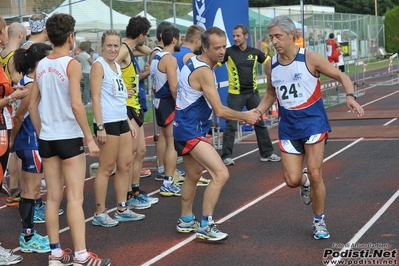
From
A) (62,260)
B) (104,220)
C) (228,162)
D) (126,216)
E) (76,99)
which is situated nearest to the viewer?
(76,99)

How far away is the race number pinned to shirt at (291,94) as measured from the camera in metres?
7.15

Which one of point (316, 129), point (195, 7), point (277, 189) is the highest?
point (195, 7)

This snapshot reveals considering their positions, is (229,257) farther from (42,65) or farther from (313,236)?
(42,65)

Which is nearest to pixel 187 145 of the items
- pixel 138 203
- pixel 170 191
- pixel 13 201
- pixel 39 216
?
pixel 138 203

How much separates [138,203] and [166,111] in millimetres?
1562

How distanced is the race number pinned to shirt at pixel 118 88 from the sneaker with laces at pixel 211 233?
1.71 metres

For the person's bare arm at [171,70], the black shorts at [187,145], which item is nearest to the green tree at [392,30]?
the person's bare arm at [171,70]

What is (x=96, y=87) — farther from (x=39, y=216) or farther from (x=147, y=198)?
(x=147, y=198)

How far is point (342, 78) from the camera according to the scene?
23.0ft

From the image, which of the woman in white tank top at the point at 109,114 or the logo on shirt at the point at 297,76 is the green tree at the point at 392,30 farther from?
the logo on shirt at the point at 297,76

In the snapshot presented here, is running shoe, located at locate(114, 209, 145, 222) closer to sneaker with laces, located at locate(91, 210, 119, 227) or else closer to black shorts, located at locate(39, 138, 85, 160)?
sneaker with laces, located at locate(91, 210, 119, 227)

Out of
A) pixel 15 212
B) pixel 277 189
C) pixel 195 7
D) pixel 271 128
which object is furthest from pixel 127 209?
pixel 271 128

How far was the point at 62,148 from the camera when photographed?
6.21 meters

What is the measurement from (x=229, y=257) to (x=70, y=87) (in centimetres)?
207
